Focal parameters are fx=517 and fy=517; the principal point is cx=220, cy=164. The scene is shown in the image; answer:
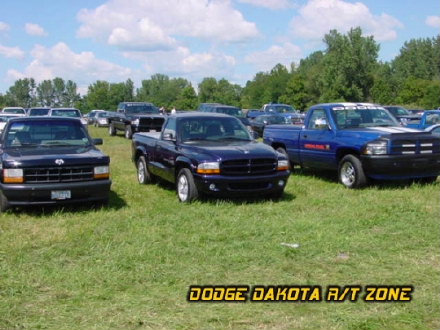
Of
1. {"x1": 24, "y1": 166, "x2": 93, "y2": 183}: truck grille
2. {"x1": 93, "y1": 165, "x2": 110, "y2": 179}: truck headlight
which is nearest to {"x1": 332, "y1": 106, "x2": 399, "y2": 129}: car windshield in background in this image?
{"x1": 93, "y1": 165, "x2": 110, "y2": 179}: truck headlight

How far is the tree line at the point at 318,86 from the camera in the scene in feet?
225

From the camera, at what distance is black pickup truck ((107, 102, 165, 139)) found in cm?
2314

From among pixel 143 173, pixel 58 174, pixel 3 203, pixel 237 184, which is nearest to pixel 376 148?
pixel 237 184

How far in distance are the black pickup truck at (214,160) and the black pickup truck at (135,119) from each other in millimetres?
12266

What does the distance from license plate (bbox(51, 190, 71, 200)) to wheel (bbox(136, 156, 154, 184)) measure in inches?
140

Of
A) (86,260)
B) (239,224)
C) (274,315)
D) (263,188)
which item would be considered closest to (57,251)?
(86,260)

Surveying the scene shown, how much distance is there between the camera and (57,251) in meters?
6.49

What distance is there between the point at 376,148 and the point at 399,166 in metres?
0.58

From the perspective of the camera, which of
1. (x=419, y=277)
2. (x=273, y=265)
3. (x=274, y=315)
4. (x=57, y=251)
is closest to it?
(x=274, y=315)

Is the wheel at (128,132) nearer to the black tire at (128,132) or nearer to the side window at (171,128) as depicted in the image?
the black tire at (128,132)

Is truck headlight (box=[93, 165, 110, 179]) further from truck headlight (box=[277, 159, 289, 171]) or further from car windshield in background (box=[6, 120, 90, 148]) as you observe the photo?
truck headlight (box=[277, 159, 289, 171])

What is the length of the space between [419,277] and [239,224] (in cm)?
299

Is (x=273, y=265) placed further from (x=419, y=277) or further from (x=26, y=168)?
(x=26, y=168)

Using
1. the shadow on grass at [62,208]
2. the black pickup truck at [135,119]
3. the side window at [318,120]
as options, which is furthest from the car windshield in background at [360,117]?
the black pickup truck at [135,119]
